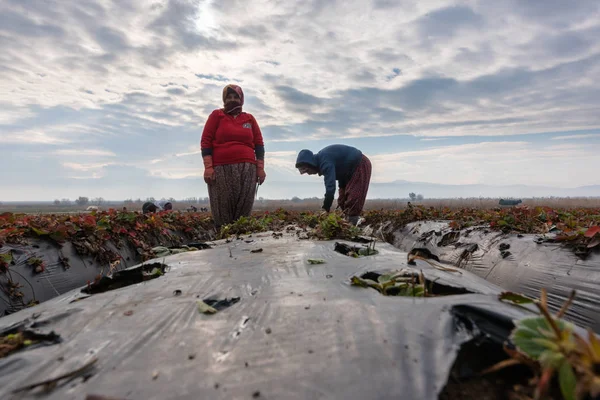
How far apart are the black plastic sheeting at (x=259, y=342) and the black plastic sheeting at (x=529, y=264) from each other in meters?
1.23

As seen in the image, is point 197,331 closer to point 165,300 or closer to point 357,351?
point 165,300

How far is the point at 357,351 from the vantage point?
0.97 m

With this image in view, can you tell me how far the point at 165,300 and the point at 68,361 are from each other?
20.9 inches

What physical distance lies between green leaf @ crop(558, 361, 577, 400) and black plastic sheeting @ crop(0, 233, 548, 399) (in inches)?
9.7

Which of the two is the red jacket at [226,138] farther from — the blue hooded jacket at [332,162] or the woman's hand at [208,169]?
the blue hooded jacket at [332,162]

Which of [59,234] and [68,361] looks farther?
[59,234]

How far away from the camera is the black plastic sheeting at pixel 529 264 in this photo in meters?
2.33

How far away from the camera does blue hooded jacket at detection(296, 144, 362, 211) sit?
249 inches

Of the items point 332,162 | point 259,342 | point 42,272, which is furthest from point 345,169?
point 259,342

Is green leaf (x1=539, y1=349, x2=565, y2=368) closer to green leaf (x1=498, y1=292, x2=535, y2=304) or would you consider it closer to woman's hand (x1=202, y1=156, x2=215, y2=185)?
green leaf (x1=498, y1=292, x2=535, y2=304)

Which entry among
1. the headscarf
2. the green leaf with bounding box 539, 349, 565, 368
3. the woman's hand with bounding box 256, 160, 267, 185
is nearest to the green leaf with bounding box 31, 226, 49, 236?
the headscarf

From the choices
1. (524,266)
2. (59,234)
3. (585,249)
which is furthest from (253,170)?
(585,249)

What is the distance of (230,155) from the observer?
5.58 m

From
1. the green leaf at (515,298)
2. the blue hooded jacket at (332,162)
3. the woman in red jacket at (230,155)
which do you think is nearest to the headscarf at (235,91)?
the woman in red jacket at (230,155)
